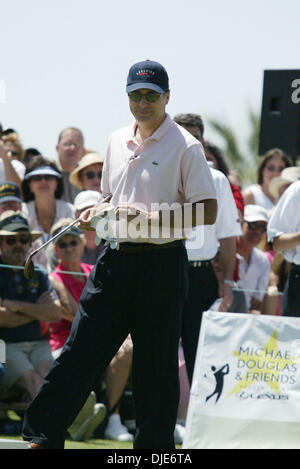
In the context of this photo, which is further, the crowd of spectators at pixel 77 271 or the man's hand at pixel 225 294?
the man's hand at pixel 225 294

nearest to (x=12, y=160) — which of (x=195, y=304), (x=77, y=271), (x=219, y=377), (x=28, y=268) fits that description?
(x=77, y=271)

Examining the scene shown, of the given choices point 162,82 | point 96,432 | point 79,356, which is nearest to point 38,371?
point 96,432

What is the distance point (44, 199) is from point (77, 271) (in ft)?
3.61

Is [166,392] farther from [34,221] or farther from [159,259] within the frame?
[34,221]

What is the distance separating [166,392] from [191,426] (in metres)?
1.59

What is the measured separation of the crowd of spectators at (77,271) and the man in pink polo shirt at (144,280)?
1.58 meters

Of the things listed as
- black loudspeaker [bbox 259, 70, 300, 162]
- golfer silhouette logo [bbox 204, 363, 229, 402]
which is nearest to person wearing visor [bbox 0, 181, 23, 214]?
black loudspeaker [bbox 259, 70, 300, 162]

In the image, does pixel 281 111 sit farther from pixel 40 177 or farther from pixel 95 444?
pixel 95 444

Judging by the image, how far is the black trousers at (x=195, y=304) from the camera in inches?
284

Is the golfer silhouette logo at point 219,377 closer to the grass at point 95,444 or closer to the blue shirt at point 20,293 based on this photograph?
the grass at point 95,444

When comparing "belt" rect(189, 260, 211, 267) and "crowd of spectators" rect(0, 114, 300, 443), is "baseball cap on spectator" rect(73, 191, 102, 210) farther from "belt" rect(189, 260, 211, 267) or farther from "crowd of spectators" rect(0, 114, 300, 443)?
"belt" rect(189, 260, 211, 267)

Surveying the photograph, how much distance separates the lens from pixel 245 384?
7.08 metres

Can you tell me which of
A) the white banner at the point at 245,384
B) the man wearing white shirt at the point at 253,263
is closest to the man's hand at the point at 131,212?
the white banner at the point at 245,384

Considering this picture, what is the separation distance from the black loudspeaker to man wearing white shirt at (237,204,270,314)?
2.58 feet
